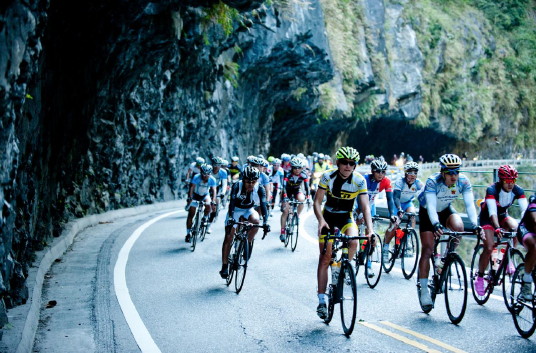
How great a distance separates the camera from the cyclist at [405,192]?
10.1 metres

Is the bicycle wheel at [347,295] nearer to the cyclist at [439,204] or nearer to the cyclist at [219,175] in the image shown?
the cyclist at [439,204]

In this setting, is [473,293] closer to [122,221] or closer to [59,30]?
[59,30]

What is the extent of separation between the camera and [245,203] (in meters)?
9.45

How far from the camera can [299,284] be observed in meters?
9.20

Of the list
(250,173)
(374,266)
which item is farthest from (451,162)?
(250,173)

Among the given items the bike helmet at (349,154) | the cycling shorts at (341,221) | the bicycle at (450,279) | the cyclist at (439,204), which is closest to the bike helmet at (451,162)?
the cyclist at (439,204)

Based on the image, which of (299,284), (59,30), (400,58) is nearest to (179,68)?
(59,30)

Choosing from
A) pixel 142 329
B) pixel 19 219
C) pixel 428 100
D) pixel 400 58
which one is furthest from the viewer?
A: pixel 428 100

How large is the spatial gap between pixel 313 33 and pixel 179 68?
10.1 m

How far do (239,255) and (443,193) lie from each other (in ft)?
10.3

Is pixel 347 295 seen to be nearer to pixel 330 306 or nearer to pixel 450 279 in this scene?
pixel 330 306

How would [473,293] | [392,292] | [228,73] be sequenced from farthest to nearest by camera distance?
[228,73]
[392,292]
[473,293]

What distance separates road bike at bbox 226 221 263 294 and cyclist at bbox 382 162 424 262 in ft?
8.75

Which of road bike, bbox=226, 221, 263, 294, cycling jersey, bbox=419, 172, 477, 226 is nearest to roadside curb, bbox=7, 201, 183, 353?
road bike, bbox=226, 221, 263, 294
